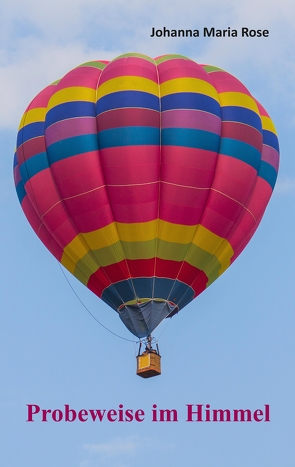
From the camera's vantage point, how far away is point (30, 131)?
27359 mm

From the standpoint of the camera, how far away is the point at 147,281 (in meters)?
26.2

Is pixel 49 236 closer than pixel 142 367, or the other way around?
pixel 142 367

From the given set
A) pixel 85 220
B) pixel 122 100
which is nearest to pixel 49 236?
pixel 85 220

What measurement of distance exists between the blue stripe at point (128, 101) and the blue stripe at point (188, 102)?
22cm

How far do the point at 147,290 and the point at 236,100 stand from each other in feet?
15.4

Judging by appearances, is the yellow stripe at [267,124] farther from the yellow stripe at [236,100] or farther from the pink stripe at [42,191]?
the pink stripe at [42,191]

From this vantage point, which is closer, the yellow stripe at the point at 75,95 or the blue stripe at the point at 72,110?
the blue stripe at the point at 72,110

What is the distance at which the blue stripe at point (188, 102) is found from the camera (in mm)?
26203

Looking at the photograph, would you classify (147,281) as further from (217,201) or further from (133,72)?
(133,72)

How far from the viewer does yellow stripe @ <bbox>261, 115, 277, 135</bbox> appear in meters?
28.2

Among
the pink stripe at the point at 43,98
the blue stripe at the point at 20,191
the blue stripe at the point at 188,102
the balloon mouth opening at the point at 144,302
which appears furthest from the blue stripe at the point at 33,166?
the balloon mouth opening at the point at 144,302

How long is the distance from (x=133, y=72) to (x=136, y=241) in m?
3.72

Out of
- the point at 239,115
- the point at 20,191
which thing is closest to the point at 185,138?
the point at 239,115

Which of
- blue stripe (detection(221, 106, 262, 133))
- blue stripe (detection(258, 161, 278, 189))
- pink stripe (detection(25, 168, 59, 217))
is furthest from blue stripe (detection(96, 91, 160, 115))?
blue stripe (detection(258, 161, 278, 189))
